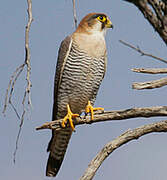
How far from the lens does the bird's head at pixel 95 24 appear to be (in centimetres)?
588

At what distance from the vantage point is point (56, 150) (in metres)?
5.98

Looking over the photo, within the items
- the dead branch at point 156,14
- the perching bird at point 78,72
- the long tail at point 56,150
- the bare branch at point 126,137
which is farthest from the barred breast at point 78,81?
the dead branch at point 156,14

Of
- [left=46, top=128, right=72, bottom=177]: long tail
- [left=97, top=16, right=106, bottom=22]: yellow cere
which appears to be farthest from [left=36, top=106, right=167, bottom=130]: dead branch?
[left=97, top=16, right=106, bottom=22]: yellow cere

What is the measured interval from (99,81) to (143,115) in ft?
6.05

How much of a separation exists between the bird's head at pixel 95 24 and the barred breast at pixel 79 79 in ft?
1.34

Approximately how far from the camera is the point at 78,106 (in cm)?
563

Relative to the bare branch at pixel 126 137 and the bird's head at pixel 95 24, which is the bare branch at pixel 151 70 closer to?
the bare branch at pixel 126 137

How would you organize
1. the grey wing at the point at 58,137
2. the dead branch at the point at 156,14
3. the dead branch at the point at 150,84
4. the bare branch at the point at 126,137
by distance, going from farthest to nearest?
the grey wing at the point at 58,137, the bare branch at the point at 126,137, the dead branch at the point at 150,84, the dead branch at the point at 156,14

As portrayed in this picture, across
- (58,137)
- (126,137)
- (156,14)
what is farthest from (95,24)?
(156,14)

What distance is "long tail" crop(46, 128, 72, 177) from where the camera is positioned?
5.88 m

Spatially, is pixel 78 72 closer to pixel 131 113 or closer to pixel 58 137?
pixel 58 137

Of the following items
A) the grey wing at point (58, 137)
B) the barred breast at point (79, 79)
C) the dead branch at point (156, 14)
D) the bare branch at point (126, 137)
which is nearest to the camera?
the dead branch at point (156, 14)

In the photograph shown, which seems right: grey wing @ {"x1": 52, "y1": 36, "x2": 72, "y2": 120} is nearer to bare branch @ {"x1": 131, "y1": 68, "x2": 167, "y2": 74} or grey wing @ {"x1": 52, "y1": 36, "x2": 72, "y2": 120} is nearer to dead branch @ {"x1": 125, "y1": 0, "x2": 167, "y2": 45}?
bare branch @ {"x1": 131, "y1": 68, "x2": 167, "y2": 74}

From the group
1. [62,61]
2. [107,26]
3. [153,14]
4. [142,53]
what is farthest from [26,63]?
[107,26]
